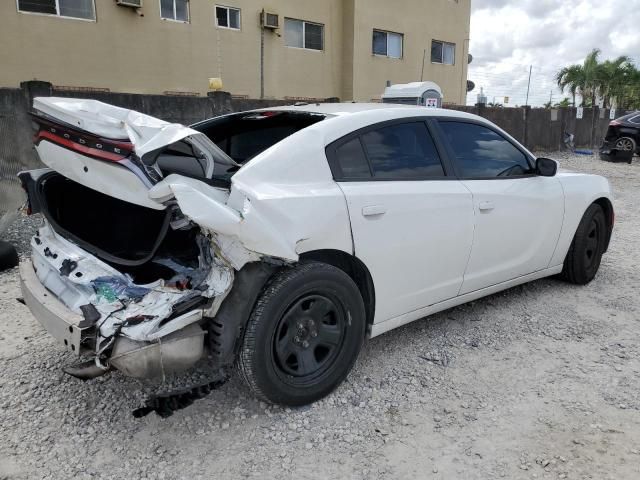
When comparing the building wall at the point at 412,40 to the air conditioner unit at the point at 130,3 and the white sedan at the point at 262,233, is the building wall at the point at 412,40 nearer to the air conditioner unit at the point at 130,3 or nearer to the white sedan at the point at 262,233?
the air conditioner unit at the point at 130,3

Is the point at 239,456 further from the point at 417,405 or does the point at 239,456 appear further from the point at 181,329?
the point at 417,405

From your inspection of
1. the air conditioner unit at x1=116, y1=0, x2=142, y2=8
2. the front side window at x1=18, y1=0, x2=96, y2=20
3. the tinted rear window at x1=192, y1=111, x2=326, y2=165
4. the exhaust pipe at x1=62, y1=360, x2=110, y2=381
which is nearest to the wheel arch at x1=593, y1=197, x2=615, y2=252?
the tinted rear window at x1=192, y1=111, x2=326, y2=165

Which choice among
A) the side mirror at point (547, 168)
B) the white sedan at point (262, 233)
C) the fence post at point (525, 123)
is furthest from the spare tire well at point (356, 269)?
the fence post at point (525, 123)

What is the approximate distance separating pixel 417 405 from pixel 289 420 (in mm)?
719

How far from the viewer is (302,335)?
9.09 feet

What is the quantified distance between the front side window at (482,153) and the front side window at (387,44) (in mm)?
14628

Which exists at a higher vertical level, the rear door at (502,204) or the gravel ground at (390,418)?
the rear door at (502,204)

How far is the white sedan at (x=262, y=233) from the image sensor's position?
7.84 feet

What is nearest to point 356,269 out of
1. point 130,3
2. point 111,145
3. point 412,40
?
point 111,145

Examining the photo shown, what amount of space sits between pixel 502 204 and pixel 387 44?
1575 cm

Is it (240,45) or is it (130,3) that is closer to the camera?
(130,3)

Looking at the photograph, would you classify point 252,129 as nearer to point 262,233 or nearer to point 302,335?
point 262,233

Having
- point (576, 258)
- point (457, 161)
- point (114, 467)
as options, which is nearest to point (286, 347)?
point (114, 467)

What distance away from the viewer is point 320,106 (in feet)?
11.9
